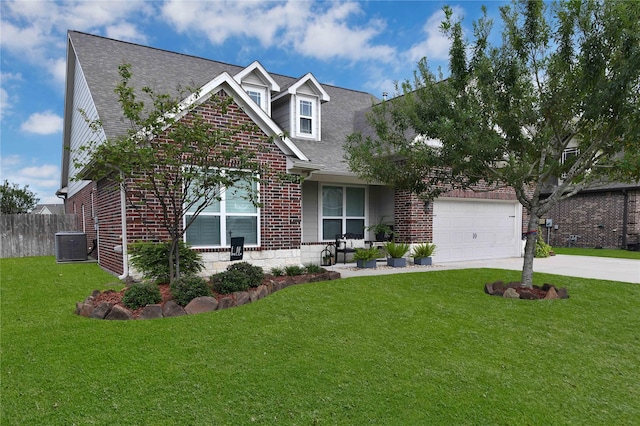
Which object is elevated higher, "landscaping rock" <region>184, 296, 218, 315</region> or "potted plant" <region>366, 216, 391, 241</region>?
"potted plant" <region>366, 216, 391, 241</region>

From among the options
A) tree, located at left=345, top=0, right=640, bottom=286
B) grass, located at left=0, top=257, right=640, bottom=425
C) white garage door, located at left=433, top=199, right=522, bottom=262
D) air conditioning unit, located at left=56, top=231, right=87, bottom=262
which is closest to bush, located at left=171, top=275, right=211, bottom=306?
grass, located at left=0, top=257, right=640, bottom=425

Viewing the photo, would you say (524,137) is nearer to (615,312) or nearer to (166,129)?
(615,312)

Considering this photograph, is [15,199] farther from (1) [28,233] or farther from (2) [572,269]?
(2) [572,269]

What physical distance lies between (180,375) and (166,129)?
5775 millimetres

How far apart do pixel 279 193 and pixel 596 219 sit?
1913cm

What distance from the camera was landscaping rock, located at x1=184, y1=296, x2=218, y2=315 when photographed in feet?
19.5

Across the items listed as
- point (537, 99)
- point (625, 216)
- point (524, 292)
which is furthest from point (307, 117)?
point (625, 216)

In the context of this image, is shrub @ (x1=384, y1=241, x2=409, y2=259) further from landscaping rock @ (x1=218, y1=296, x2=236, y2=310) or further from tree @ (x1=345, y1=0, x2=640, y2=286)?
landscaping rock @ (x1=218, y1=296, x2=236, y2=310)

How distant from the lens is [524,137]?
294 inches

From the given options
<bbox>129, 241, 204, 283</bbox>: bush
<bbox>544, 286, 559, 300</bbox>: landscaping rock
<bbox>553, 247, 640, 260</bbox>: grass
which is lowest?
<bbox>553, 247, 640, 260</bbox>: grass

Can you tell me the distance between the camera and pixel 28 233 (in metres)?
14.7

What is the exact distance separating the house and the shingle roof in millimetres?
36

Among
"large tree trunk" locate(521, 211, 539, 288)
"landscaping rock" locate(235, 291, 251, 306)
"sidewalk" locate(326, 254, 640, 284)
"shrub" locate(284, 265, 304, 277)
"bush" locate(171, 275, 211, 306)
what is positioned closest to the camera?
"bush" locate(171, 275, 211, 306)

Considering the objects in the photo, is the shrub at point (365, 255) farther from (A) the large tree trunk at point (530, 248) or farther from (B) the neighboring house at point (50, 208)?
(B) the neighboring house at point (50, 208)
